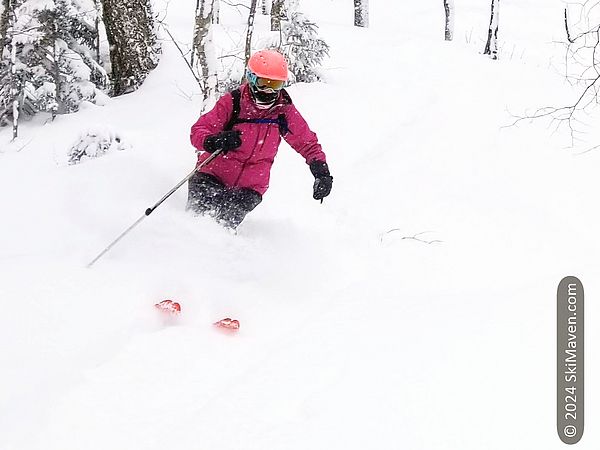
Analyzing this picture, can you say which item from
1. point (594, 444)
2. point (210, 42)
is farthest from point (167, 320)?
point (210, 42)

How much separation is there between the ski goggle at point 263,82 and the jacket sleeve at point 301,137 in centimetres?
44

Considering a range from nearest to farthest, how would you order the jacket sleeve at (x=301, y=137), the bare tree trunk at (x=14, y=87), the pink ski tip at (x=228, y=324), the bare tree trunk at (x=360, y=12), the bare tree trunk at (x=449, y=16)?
the pink ski tip at (x=228, y=324)
the jacket sleeve at (x=301, y=137)
the bare tree trunk at (x=14, y=87)
the bare tree trunk at (x=449, y=16)
the bare tree trunk at (x=360, y=12)

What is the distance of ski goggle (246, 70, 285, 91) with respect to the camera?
5.13m

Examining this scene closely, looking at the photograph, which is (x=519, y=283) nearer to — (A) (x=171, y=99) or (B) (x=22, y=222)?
(B) (x=22, y=222)

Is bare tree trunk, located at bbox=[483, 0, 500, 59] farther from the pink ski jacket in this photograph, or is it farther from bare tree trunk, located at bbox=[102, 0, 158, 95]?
the pink ski jacket

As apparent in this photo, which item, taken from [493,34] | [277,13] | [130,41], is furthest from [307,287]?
[493,34]

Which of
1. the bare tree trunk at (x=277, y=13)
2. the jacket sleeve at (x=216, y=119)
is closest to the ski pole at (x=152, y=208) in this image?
the jacket sleeve at (x=216, y=119)

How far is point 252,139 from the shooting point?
220 inches

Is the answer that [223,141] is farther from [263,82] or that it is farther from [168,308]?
[168,308]

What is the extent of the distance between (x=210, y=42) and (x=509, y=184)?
425 cm

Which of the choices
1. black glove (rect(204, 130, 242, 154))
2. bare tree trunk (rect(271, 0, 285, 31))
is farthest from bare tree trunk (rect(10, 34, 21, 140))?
black glove (rect(204, 130, 242, 154))

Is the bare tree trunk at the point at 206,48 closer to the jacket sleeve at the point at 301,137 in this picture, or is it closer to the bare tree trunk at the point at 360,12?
the jacket sleeve at the point at 301,137

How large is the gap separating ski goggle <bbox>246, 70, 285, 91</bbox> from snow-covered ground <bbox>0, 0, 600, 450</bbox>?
1.47 m

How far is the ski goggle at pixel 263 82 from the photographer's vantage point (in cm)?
513
